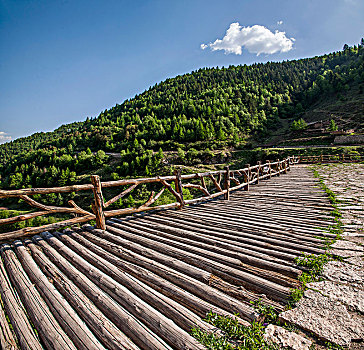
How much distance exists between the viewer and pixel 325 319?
1.71 meters

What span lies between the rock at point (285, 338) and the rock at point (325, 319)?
120 mm

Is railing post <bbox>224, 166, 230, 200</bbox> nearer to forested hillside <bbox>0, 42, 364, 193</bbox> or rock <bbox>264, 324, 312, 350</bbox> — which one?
rock <bbox>264, 324, 312, 350</bbox>

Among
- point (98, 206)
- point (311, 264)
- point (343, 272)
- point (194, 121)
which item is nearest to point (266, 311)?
point (311, 264)

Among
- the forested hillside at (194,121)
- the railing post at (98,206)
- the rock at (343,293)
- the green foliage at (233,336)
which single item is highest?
the forested hillside at (194,121)

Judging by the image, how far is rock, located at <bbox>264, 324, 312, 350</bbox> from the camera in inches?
58.2

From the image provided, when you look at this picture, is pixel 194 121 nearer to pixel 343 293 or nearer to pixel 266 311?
pixel 343 293

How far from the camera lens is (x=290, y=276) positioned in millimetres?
2340

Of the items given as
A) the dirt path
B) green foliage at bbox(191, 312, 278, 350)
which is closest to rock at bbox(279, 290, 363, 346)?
the dirt path

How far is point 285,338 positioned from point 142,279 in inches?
63.1

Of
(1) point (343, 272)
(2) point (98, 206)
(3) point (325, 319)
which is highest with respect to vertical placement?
(2) point (98, 206)

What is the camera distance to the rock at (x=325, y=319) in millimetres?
1540

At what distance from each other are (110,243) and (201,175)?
4.26 metres

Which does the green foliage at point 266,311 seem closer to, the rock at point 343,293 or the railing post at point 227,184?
the rock at point 343,293

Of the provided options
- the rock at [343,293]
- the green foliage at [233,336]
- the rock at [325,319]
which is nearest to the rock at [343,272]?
the rock at [343,293]
